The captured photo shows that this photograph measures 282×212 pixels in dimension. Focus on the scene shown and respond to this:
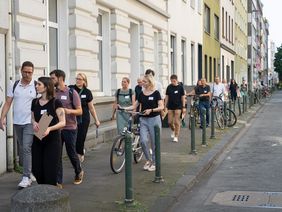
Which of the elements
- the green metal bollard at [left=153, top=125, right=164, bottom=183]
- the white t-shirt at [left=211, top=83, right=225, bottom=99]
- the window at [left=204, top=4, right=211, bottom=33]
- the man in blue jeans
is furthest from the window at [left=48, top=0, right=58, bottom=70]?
the window at [left=204, top=4, right=211, bottom=33]

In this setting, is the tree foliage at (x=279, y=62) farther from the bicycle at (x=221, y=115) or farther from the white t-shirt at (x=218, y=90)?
the bicycle at (x=221, y=115)

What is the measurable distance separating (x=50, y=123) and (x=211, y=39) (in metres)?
29.4

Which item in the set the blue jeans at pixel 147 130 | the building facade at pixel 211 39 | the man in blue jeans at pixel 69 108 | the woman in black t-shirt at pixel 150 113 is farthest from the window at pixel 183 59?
the man in blue jeans at pixel 69 108

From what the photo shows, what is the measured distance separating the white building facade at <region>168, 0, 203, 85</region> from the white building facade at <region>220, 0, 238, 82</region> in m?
11.2

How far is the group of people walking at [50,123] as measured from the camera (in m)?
6.72

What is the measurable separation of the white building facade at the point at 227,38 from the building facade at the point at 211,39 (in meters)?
2.12

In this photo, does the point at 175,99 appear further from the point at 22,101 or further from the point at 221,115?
the point at 22,101

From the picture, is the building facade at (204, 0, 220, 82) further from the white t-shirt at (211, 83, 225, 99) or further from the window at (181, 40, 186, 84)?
the white t-shirt at (211, 83, 225, 99)

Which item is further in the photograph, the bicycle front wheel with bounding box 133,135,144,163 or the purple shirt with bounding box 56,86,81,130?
the bicycle front wheel with bounding box 133,135,144,163

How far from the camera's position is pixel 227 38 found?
46.8 metres

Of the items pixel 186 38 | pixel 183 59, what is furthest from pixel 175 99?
pixel 186 38

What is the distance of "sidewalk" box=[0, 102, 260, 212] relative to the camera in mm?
7227

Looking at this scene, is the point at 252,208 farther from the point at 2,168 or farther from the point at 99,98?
the point at 99,98

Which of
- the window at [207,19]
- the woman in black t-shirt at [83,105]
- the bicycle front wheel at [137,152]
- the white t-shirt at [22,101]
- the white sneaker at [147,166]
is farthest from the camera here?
the window at [207,19]
